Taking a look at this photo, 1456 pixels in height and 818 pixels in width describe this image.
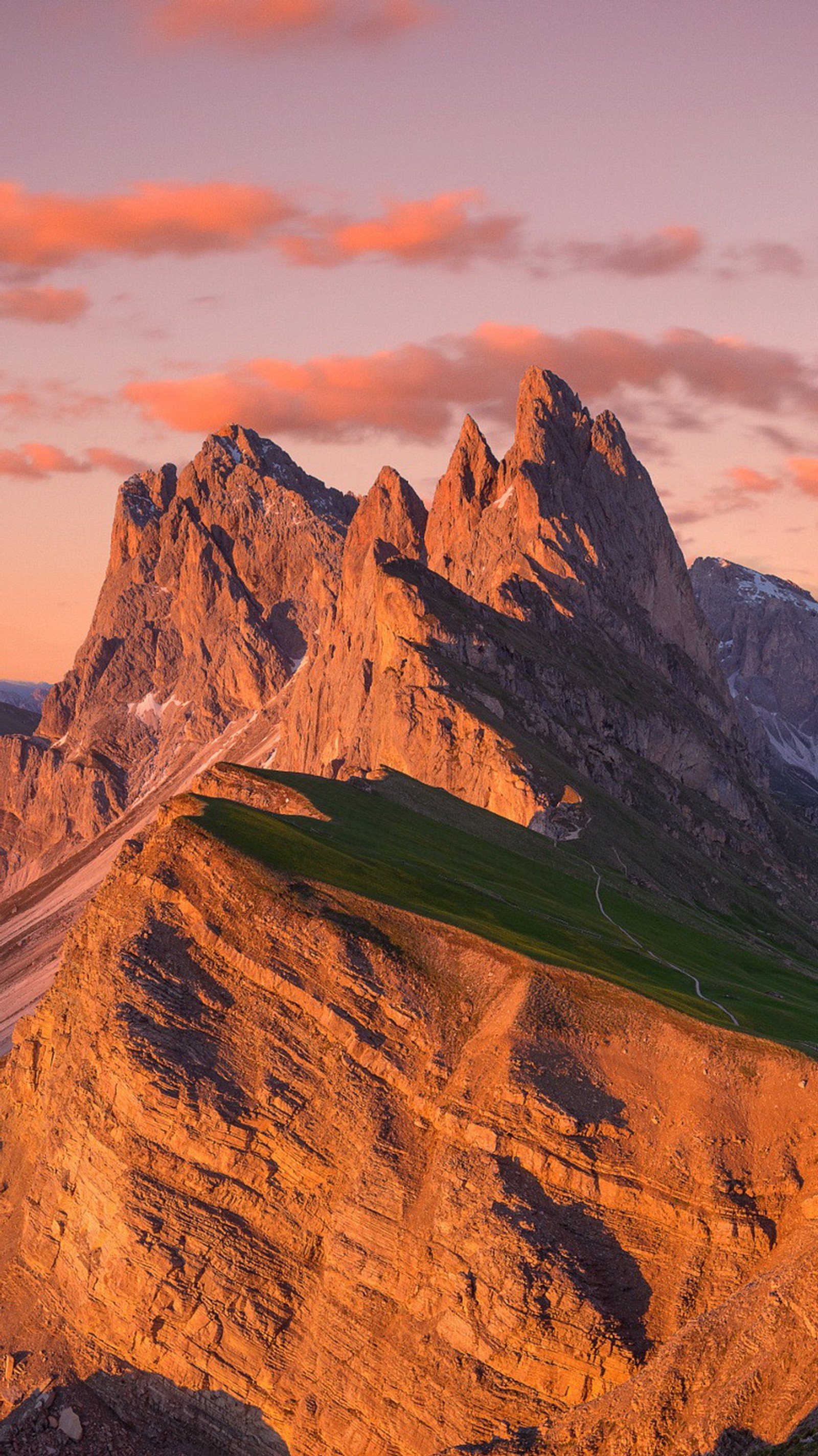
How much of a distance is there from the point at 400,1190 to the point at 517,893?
34.7 meters

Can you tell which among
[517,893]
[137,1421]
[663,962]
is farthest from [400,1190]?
[517,893]

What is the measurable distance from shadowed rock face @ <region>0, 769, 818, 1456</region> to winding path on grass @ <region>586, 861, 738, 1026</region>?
11.3 meters

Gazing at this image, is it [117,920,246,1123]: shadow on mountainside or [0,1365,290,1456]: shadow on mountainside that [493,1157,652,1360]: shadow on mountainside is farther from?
[117,920,246,1123]: shadow on mountainside

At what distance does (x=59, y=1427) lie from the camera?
54.2 metres

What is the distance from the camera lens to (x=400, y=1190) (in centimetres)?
5362

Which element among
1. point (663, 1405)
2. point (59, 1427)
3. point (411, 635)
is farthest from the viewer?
point (411, 635)

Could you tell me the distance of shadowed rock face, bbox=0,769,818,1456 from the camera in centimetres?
4778

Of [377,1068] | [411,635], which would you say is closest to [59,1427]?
[377,1068]

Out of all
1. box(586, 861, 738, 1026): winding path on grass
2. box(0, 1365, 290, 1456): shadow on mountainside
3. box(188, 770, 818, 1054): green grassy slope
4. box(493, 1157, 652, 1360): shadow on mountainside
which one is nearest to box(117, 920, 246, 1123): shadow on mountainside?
box(188, 770, 818, 1054): green grassy slope

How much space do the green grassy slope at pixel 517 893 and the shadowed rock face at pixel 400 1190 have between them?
449 cm

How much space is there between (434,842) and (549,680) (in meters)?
81.0

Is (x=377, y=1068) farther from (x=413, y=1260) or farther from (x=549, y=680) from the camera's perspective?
(x=549, y=680)

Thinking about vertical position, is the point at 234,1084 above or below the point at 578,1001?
below

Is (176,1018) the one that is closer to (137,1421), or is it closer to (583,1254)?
(137,1421)
